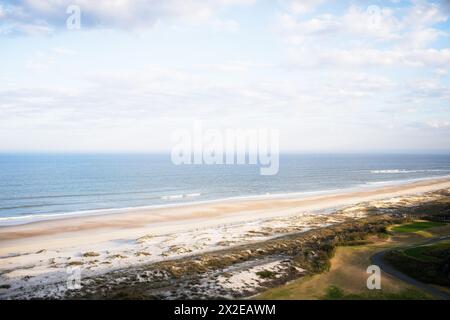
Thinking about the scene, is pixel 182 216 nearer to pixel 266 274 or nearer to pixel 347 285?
pixel 266 274

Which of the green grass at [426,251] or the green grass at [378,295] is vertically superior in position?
the green grass at [426,251]

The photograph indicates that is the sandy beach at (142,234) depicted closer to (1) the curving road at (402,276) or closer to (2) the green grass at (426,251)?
(1) the curving road at (402,276)

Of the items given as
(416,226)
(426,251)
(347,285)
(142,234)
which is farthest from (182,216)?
(426,251)

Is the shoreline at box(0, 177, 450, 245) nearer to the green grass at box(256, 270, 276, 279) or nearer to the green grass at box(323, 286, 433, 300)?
the green grass at box(256, 270, 276, 279)

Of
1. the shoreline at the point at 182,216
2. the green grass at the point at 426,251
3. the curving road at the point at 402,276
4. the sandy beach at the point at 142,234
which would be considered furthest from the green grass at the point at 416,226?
the shoreline at the point at 182,216
